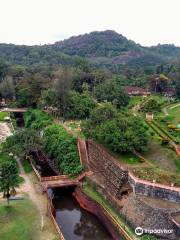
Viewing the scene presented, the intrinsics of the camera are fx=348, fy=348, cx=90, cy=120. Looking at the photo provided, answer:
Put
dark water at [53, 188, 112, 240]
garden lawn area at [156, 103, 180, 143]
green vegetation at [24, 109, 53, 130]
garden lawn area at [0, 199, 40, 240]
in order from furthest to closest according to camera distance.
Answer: green vegetation at [24, 109, 53, 130]
garden lawn area at [156, 103, 180, 143]
dark water at [53, 188, 112, 240]
garden lawn area at [0, 199, 40, 240]

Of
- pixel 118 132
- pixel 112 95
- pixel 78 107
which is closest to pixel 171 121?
pixel 118 132

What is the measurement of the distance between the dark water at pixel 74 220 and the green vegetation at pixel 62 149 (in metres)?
3.15

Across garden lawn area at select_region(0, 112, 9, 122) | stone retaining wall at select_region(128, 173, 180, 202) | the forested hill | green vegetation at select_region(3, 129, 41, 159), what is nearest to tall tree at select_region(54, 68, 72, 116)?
garden lawn area at select_region(0, 112, 9, 122)

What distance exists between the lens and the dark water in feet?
113

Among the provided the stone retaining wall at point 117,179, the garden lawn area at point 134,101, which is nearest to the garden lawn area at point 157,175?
the stone retaining wall at point 117,179

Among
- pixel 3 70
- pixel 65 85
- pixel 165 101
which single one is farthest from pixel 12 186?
pixel 3 70

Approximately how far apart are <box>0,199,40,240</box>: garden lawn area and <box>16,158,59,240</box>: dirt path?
639mm

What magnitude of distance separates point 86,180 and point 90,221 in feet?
20.7

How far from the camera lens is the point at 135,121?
143 ft

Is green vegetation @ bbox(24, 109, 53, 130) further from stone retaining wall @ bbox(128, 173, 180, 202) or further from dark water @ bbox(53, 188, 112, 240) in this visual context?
stone retaining wall @ bbox(128, 173, 180, 202)

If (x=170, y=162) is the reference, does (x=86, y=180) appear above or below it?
below

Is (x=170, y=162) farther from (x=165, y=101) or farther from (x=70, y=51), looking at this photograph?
(x=70, y=51)

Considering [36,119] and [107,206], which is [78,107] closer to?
[36,119]

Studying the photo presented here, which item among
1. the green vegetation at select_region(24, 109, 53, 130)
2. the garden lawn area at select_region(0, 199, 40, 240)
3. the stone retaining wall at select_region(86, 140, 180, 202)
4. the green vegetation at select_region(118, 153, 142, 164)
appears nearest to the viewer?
the garden lawn area at select_region(0, 199, 40, 240)
